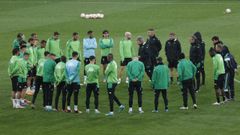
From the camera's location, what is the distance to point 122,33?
53.4 m

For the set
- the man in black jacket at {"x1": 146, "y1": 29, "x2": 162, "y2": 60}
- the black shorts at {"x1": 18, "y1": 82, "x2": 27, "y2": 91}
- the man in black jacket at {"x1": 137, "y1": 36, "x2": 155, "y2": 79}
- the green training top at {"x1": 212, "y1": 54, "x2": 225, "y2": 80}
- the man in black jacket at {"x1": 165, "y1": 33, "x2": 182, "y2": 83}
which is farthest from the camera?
the man in black jacket at {"x1": 165, "y1": 33, "x2": 182, "y2": 83}

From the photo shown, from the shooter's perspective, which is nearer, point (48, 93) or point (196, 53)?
point (48, 93)

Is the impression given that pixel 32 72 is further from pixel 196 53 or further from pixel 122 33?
pixel 122 33

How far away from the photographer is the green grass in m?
24.7

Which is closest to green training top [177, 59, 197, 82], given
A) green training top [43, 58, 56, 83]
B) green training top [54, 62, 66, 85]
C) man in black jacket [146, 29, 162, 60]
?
green training top [54, 62, 66, 85]

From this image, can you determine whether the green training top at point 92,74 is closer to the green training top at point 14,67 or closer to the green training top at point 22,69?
the green training top at point 22,69

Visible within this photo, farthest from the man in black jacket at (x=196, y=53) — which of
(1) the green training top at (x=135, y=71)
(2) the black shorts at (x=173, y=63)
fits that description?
(1) the green training top at (x=135, y=71)

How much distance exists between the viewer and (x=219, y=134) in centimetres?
2341

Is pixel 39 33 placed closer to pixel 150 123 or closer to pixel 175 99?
pixel 175 99

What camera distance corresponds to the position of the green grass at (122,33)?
24.7m

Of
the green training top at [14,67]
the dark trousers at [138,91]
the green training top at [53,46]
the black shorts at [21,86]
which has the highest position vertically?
the green training top at [53,46]

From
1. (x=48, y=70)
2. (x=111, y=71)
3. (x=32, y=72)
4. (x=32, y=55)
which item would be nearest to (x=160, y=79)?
(x=111, y=71)

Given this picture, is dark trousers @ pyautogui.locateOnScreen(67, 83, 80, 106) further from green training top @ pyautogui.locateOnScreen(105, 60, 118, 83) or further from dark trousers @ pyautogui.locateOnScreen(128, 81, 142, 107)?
dark trousers @ pyautogui.locateOnScreen(128, 81, 142, 107)

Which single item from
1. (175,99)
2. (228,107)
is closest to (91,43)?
(175,99)
